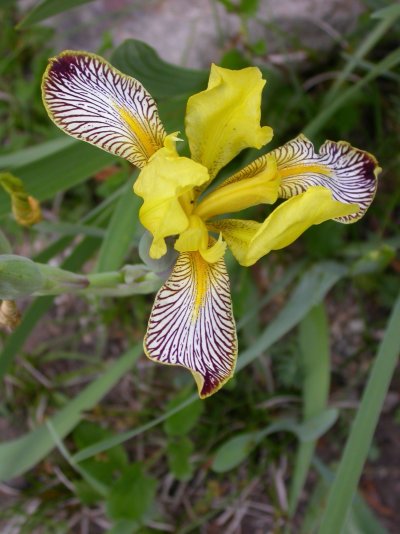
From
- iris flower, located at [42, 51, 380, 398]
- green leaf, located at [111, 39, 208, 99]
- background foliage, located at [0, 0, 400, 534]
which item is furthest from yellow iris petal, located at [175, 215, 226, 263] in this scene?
background foliage, located at [0, 0, 400, 534]

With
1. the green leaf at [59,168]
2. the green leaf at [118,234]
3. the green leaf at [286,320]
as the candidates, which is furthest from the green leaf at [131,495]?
the green leaf at [59,168]

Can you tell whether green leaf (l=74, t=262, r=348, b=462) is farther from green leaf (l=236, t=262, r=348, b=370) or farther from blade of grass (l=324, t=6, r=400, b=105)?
blade of grass (l=324, t=6, r=400, b=105)

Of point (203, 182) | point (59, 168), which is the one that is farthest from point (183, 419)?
point (203, 182)

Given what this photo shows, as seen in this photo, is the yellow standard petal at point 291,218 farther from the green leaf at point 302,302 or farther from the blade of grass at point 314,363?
the blade of grass at point 314,363

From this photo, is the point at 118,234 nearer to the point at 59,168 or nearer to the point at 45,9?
the point at 59,168

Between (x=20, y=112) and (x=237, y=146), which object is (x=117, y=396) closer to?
(x=20, y=112)

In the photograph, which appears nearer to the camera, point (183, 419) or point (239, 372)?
point (183, 419)
